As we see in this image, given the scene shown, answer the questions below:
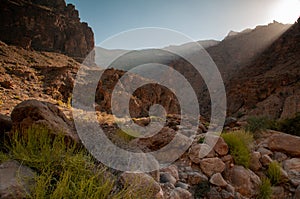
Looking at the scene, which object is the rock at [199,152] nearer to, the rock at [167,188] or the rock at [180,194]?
the rock at [180,194]

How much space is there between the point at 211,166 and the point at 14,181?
3.17 meters

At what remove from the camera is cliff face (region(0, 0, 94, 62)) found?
38656 mm

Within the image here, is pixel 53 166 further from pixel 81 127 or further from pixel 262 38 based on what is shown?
pixel 262 38

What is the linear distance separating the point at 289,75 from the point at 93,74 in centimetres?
2521

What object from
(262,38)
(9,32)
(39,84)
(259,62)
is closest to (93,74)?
(39,84)

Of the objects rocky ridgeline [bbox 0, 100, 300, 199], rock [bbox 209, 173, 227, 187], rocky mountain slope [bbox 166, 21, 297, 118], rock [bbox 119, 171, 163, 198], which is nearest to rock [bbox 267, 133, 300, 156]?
rocky ridgeline [bbox 0, 100, 300, 199]

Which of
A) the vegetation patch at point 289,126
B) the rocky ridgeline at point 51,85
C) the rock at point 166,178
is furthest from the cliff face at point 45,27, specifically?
the rock at point 166,178

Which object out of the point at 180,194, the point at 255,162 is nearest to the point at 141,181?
the point at 180,194

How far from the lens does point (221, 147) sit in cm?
446

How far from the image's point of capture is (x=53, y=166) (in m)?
2.29

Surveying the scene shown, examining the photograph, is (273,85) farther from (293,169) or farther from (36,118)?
(36,118)

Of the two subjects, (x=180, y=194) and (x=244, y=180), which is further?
(x=244, y=180)

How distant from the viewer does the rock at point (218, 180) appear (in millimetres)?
3704

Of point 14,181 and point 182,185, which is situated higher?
point 14,181
